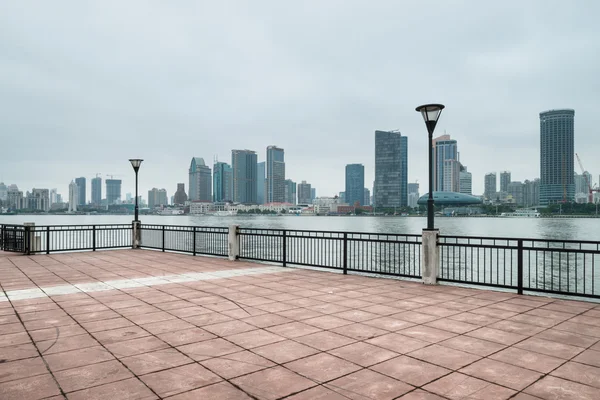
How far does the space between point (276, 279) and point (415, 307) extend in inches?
164

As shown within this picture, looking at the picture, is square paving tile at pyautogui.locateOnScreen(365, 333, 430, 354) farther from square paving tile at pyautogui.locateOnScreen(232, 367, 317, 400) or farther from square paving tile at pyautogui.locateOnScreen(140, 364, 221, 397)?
square paving tile at pyautogui.locateOnScreen(140, 364, 221, 397)

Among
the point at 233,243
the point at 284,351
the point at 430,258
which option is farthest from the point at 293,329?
the point at 233,243

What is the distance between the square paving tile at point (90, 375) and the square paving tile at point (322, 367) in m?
1.81

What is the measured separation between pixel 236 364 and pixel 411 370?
195 centimetres

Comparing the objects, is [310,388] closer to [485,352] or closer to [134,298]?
[485,352]

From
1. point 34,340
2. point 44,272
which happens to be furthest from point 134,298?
point 44,272

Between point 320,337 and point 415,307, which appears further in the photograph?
point 415,307

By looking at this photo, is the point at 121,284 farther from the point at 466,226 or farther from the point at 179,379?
the point at 466,226

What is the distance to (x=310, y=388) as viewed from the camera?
3.93m

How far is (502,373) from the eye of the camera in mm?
4328

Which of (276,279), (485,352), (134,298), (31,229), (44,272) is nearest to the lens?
(485,352)

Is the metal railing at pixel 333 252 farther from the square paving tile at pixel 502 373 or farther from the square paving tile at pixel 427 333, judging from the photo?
the square paving tile at pixel 502 373

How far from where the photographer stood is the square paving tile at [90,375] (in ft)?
13.1

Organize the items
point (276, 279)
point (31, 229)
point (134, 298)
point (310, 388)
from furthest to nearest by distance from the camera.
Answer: point (31, 229)
point (276, 279)
point (134, 298)
point (310, 388)
